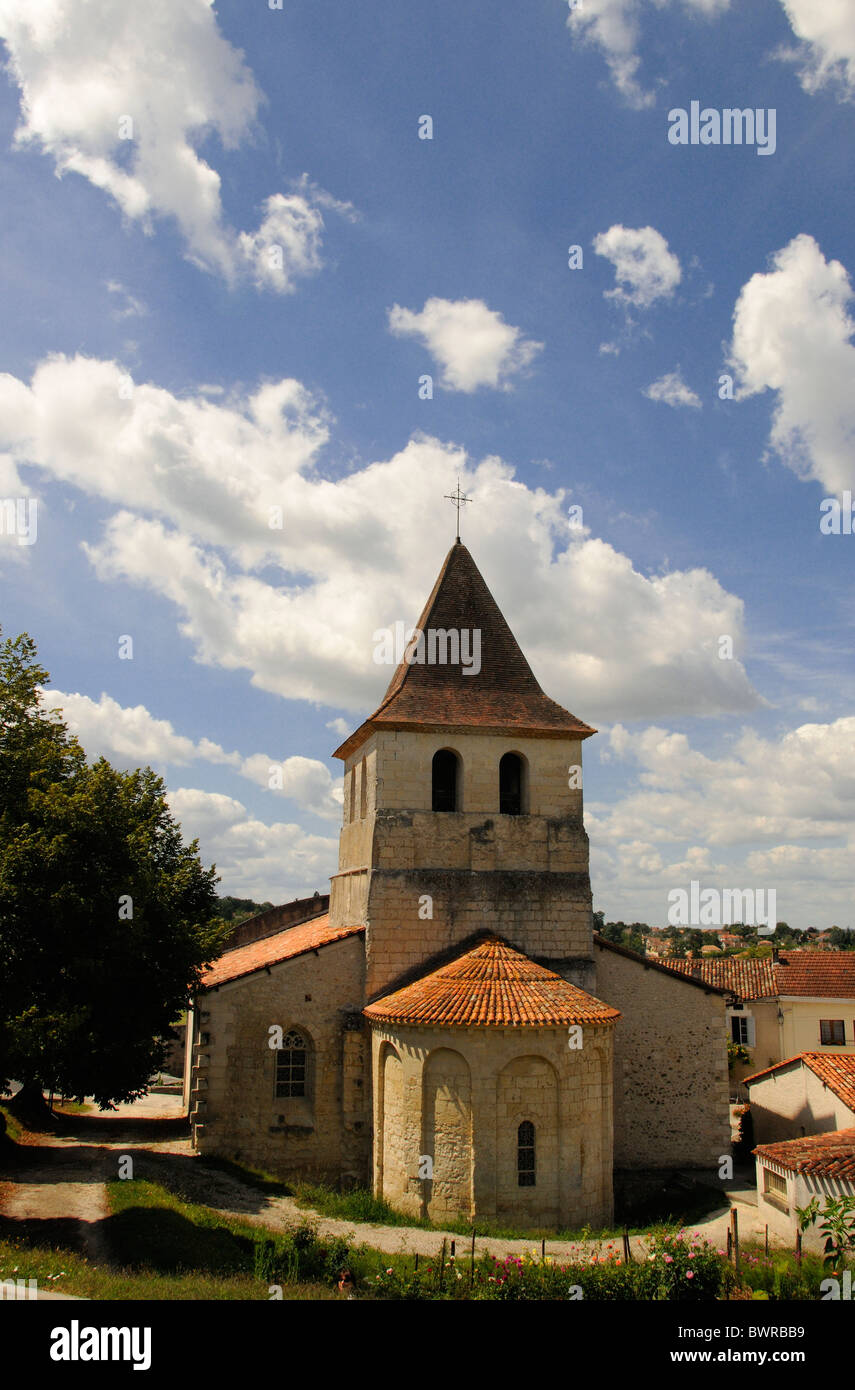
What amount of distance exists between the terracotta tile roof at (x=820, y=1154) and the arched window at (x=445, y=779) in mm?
9957

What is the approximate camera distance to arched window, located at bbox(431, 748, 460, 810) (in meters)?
21.9

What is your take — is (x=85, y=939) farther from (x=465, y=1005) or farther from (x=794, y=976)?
(x=794, y=976)

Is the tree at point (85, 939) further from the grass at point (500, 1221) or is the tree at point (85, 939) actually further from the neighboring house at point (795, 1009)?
the neighboring house at point (795, 1009)

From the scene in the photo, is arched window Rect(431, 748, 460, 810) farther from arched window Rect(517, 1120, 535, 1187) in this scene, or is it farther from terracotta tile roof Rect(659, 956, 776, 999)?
terracotta tile roof Rect(659, 956, 776, 999)

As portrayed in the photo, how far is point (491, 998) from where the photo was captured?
683 inches

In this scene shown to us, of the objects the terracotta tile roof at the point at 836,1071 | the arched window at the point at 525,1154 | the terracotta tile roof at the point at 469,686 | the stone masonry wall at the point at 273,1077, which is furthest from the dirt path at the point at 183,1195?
the terracotta tile roof at the point at 469,686

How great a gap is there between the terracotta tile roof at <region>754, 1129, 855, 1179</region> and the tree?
1223 centimetres

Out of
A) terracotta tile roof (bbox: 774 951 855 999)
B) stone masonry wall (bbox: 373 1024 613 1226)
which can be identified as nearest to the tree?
stone masonry wall (bbox: 373 1024 613 1226)

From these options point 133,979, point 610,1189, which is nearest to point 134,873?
point 133,979

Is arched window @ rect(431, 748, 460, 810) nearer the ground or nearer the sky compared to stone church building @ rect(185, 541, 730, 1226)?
nearer the sky

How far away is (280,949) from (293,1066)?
4.00m

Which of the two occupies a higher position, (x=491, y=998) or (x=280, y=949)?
(x=280, y=949)

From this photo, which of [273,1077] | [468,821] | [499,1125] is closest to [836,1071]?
[499,1125]
